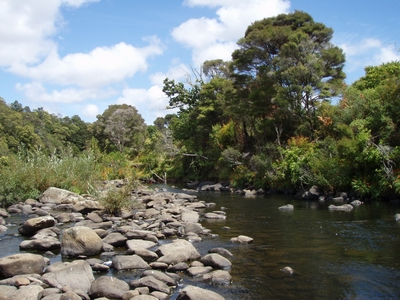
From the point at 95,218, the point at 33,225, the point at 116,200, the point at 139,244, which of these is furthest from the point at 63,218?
the point at 139,244

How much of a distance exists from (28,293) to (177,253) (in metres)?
3.22

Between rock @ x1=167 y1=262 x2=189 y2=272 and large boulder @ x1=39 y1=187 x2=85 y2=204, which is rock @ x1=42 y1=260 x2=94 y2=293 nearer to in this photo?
rock @ x1=167 y1=262 x2=189 y2=272

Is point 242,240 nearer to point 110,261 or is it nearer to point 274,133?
point 110,261

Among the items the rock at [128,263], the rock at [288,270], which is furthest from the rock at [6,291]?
the rock at [288,270]

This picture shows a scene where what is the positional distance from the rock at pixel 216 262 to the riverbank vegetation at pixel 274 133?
23.6 feet

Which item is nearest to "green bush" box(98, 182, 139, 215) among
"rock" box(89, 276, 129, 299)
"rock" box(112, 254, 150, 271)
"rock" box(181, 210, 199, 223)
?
"rock" box(181, 210, 199, 223)

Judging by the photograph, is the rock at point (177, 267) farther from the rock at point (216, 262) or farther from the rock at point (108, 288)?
the rock at point (108, 288)

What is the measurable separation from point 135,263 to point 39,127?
62375 mm

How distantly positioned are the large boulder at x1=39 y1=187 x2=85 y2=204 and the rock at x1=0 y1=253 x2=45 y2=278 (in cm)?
951

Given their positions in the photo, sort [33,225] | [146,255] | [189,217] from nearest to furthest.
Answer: [146,255] → [33,225] → [189,217]

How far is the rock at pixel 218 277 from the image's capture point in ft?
23.4

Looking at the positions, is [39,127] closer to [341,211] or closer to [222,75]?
[222,75]

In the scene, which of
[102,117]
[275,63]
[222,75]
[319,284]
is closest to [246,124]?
[275,63]

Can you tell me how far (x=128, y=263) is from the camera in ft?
26.1
